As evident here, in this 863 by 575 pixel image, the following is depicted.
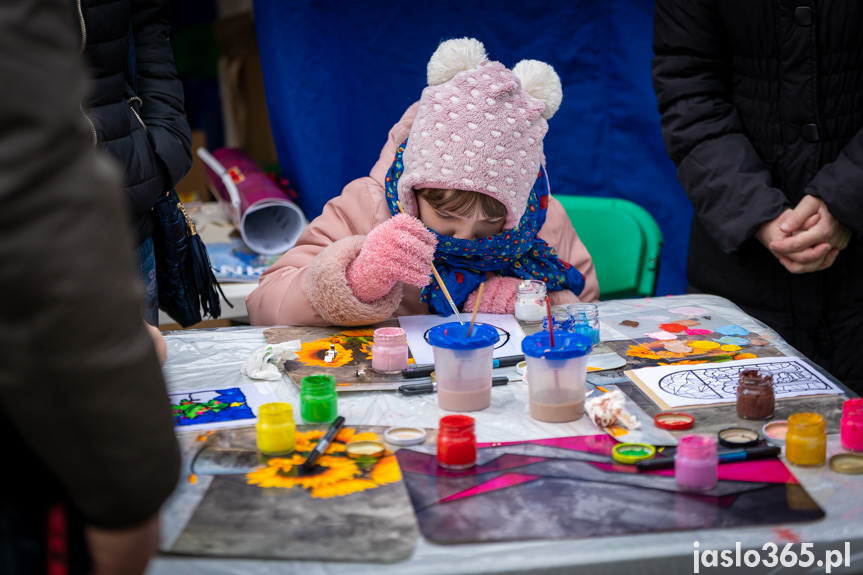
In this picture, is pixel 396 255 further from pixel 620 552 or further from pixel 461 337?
pixel 620 552

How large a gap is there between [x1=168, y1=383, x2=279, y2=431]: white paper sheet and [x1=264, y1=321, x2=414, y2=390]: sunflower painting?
80mm

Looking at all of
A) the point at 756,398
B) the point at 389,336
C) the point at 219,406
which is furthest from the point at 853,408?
the point at 219,406

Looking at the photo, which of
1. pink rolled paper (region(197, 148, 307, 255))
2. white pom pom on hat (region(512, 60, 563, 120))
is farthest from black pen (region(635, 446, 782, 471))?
pink rolled paper (region(197, 148, 307, 255))

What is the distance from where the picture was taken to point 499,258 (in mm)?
1946

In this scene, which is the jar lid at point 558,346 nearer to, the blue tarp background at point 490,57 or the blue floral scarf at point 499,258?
the blue floral scarf at point 499,258

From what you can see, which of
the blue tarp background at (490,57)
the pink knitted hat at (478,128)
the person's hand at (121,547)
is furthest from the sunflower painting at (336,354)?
the blue tarp background at (490,57)

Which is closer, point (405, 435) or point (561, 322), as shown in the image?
point (405, 435)

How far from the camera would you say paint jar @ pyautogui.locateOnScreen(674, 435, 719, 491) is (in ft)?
3.51

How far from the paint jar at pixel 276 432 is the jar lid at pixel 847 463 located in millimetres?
774

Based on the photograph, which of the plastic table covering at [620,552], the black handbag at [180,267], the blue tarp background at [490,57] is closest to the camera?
the plastic table covering at [620,552]

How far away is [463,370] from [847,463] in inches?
22.8

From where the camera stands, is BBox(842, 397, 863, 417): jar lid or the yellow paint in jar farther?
the yellow paint in jar

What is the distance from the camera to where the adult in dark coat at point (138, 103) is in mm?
1800

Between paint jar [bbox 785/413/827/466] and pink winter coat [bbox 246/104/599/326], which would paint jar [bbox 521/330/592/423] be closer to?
paint jar [bbox 785/413/827/466]
